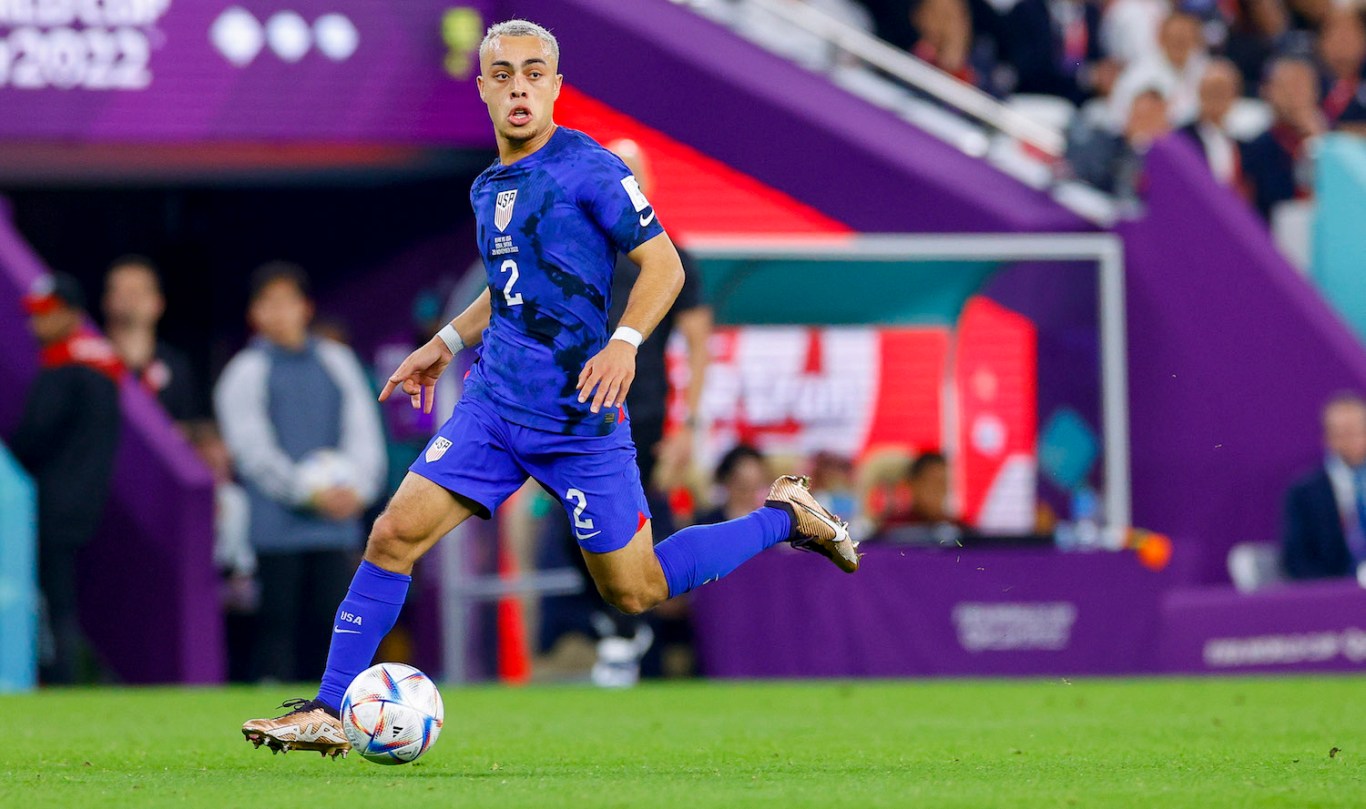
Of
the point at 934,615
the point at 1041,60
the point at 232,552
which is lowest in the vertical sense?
the point at 934,615

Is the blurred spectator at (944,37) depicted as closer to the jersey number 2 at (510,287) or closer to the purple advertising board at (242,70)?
the purple advertising board at (242,70)

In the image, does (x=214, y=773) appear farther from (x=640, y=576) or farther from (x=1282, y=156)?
(x=1282, y=156)

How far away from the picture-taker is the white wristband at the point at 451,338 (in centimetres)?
713

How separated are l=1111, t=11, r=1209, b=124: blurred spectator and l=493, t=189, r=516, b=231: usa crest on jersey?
1135cm

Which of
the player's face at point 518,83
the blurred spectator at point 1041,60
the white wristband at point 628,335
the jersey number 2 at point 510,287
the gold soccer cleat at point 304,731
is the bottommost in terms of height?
the gold soccer cleat at point 304,731

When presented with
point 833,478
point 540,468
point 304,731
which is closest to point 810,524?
point 540,468

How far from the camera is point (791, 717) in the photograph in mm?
9297

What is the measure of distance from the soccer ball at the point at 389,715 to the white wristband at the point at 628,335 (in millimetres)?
1102

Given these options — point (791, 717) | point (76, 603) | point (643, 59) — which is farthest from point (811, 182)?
point (791, 717)

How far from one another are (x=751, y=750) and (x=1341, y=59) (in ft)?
40.8

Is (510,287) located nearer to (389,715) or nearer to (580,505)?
(580,505)

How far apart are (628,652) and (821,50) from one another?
238 inches

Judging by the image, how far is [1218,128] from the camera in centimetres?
1655

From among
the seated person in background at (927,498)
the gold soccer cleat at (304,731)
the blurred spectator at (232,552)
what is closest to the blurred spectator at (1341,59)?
the seated person in background at (927,498)
